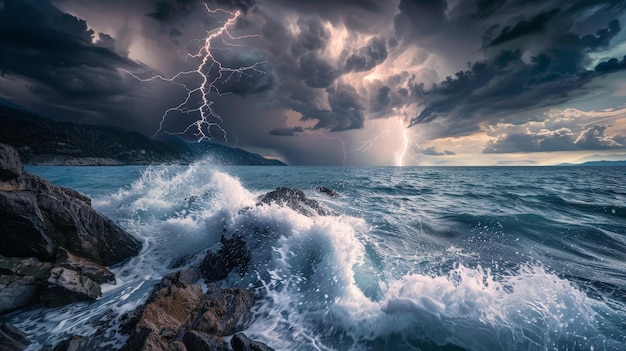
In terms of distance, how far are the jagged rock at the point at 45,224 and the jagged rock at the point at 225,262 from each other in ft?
12.3

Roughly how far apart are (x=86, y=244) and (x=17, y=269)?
70.1 inches

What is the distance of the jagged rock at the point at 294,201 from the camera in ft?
39.3

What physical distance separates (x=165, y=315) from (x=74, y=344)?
Result: 1426 mm

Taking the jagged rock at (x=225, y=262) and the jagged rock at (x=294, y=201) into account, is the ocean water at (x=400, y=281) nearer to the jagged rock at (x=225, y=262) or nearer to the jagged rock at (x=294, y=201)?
the jagged rock at (x=225, y=262)

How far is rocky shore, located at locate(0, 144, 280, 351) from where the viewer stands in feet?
13.8

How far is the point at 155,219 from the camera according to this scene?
1330 centimetres

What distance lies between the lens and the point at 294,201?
12.8 meters

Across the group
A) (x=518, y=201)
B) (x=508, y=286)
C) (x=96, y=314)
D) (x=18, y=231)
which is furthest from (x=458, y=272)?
(x=518, y=201)

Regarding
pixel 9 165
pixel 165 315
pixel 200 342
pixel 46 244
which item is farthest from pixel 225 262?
pixel 9 165

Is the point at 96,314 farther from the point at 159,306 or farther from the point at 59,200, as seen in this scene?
the point at 59,200

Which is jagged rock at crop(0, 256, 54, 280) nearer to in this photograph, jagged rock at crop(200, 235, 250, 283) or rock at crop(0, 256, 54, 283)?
rock at crop(0, 256, 54, 283)

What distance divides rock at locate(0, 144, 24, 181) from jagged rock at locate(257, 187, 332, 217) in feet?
26.5

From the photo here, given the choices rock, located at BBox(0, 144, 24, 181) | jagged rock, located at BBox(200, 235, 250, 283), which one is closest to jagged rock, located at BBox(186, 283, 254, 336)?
jagged rock, located at BBox(200, 235, 250, 283)

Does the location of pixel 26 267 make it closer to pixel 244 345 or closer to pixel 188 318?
pixel 188 318
